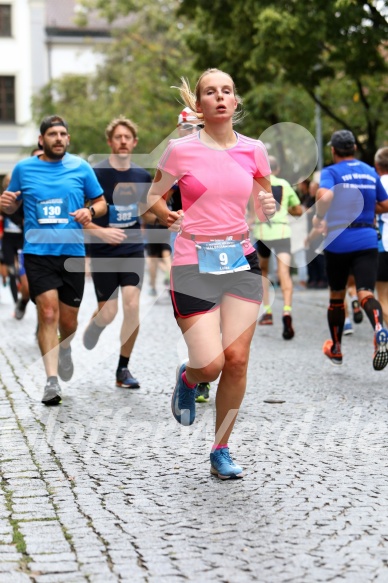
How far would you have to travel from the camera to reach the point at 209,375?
557 cm

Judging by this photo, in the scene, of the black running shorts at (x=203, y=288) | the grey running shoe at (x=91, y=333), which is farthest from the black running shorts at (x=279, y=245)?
the black running shorts at (x=203, y=288)

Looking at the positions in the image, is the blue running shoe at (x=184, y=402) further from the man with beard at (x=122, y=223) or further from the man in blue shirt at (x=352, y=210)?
the man in blue shirt at (x=352, y=210)

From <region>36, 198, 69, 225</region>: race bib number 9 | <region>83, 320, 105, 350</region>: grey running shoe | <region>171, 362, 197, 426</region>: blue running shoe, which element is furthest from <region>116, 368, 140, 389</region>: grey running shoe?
<region>171, 362, 197, 426</region>: blue running shoe

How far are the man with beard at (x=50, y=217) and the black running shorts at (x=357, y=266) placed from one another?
2177mm

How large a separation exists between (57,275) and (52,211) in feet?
1.54

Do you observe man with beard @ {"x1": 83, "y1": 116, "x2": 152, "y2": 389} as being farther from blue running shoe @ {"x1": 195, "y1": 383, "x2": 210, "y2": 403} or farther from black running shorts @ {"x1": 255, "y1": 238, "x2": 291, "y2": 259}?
black running shorts @ {"x1": 255, "y1": 238, "x2": 291, "y2": 259}

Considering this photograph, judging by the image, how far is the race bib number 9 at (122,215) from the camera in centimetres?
920

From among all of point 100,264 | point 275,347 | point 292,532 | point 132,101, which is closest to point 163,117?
point 132,101

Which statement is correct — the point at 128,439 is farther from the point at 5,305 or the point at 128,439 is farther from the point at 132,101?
the point at 132,101

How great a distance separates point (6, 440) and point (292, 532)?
2.60m

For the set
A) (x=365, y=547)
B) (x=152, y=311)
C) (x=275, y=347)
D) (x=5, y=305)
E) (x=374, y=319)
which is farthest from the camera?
(x=5, y=305)

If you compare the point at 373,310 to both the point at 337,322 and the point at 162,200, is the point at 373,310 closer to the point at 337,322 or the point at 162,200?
the point at 337,322

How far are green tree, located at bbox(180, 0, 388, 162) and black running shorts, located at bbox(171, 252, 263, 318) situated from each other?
10.6m

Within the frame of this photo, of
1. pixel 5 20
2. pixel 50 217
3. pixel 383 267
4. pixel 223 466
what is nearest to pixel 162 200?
pixel 223 466
